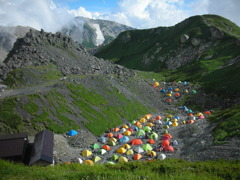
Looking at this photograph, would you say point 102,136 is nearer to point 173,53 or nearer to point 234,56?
point 234,56

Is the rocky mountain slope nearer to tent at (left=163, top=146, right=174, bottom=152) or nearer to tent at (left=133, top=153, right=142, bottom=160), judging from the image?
tent at (left=133, top=153, right=142, bottom=160)

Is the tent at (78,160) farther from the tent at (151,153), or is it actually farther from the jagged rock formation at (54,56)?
the jagged rock formation at (54,56)

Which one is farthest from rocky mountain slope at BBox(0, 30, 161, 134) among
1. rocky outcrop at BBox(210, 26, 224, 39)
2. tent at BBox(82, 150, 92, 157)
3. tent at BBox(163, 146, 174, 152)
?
rocky outcrop at BBox(210, 26, 224, 39)

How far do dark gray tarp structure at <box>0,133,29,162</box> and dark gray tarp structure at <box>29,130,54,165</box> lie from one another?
120cm

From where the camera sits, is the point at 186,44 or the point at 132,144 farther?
the point at 186,44

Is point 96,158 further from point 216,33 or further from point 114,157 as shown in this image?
point 216,33

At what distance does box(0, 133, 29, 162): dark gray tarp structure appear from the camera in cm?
2788

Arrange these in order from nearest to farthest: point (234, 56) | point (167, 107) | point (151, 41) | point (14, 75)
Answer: point (14, 75) → point (167, 107) → point (234, 56) → point (151, 41)

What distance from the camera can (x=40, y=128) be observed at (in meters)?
41.7

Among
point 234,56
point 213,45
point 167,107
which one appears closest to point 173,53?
point 213,45

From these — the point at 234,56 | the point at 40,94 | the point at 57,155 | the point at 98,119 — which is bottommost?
the point at 57,155

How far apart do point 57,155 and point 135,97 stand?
39574 millimetres

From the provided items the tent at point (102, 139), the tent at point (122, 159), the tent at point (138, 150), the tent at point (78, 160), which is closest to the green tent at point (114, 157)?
A: the tent at point (122, 159)

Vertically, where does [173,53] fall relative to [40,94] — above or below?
above
